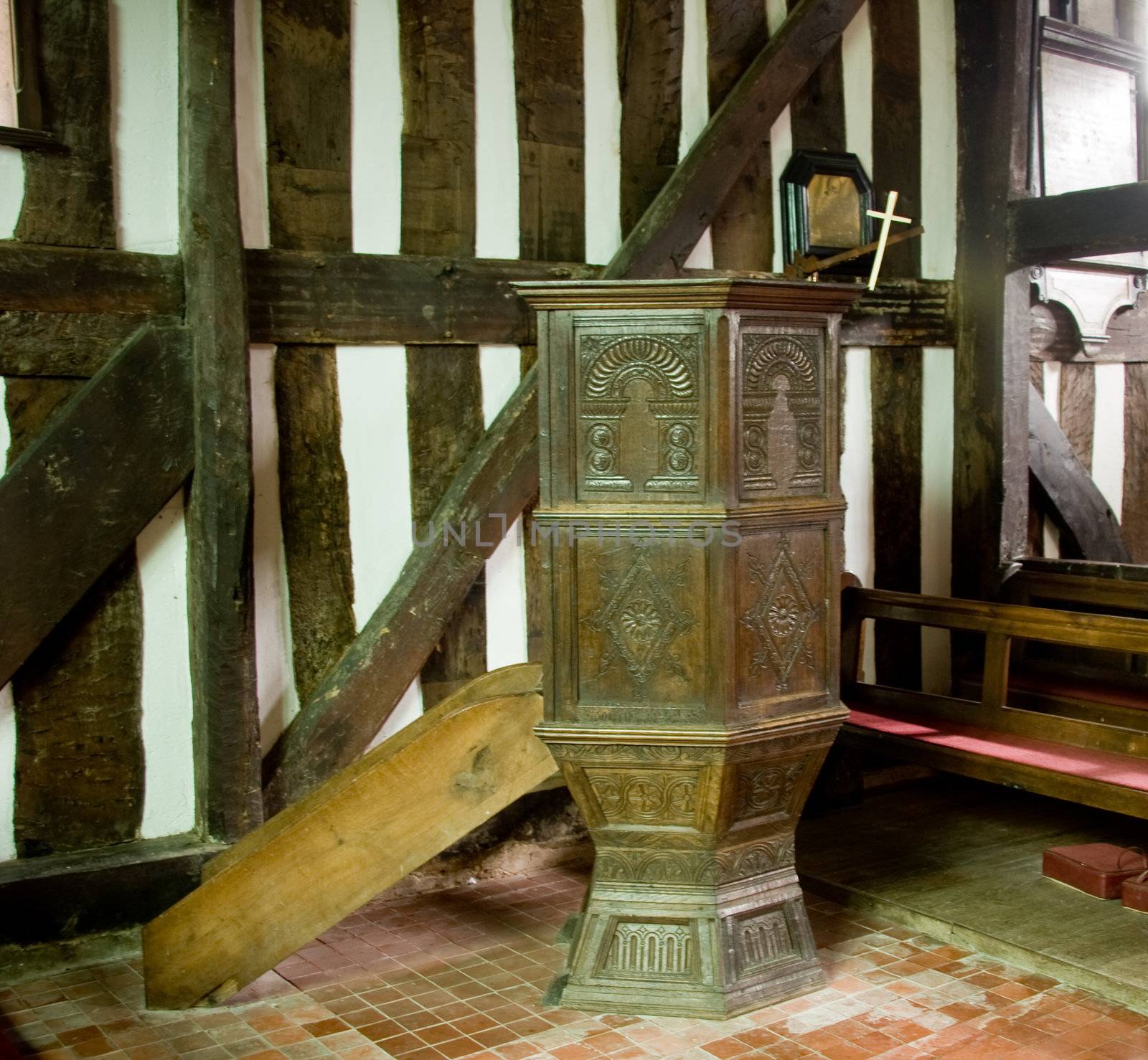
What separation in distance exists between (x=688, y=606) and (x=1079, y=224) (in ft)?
8.85

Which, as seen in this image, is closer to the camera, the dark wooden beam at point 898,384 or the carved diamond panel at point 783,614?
the carved diamond panel at point 783,614

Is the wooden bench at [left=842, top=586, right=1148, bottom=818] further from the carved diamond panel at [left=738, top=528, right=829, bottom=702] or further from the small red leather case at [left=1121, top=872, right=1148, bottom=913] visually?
the carved diamond panel at [left=738, top=528, right=829, bottom=702]

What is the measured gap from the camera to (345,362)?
4.28m

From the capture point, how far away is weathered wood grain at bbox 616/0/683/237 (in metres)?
4.75

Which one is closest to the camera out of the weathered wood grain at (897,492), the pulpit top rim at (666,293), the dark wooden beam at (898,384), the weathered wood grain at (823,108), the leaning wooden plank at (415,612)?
the pulpit top rim at (666,293)

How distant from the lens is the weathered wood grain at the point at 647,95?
187 inches

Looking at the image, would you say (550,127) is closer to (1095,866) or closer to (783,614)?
(783,614)

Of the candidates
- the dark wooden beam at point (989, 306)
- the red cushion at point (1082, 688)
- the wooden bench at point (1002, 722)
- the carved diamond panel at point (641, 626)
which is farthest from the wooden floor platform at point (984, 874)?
the carved diamond panel at point (641, 626)

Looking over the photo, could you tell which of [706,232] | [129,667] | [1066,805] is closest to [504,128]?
[706,232]

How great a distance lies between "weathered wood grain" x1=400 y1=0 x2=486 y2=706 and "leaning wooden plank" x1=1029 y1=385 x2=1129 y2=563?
2.52 metres

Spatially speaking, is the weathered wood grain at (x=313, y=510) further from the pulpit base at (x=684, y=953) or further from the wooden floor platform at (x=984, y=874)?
Answer: the wooden floor platform at (x=984, y=874)

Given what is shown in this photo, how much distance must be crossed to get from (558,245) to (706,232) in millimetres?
613

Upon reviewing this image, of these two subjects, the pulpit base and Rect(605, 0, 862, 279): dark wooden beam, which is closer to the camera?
the pulpit base

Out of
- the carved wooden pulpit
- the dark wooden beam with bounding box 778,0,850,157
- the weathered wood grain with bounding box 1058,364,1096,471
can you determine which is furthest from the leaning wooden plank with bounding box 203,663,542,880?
the weathered wood grain with bounding box 1058,364,1096,471
